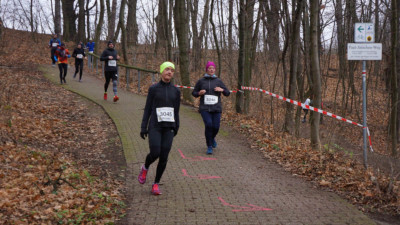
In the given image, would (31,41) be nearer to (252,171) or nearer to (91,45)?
(91,45)

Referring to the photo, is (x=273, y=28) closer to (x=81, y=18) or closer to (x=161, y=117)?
(x=161, y=117)

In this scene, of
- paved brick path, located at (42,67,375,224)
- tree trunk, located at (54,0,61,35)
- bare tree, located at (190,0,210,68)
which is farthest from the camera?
tree trunk, located at (54,0,61,35)

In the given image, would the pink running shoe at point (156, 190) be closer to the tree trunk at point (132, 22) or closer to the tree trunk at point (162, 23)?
the tree trunk at point (162, 23)

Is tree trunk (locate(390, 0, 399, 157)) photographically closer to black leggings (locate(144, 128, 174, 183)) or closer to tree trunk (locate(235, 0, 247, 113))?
tree trunk (locate(235, 0, 247, 113))

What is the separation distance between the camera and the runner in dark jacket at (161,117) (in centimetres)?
614

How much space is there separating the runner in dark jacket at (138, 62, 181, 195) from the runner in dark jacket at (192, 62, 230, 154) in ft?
8.86

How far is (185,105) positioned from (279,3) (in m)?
5.12

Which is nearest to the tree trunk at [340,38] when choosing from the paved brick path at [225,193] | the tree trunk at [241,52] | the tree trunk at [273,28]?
the tree trunk at [273,28]

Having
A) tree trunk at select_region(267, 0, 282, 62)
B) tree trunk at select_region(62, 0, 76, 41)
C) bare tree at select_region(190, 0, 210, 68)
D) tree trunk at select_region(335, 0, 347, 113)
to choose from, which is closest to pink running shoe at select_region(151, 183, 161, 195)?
tree trunk at select_region(267, 0, 282, 62)

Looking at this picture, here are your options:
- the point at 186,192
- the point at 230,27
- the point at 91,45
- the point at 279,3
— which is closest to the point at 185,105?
the point at 279,3

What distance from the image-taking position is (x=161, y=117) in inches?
243

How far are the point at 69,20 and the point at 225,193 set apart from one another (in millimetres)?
37628

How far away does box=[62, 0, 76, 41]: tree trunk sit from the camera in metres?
38.6

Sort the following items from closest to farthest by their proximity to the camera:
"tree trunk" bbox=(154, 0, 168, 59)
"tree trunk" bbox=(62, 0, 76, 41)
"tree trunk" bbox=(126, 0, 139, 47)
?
"tree trunk" bbox=(154, 0, 168, 59) < "tree trunk" bbox=(126, 0, 139, 47) < "tree trunk" bbox=(62, 0, 76, 41)
